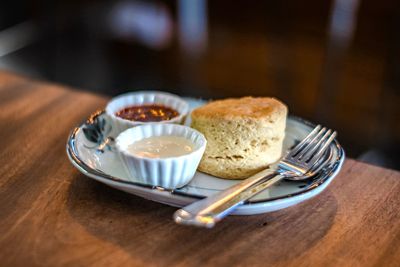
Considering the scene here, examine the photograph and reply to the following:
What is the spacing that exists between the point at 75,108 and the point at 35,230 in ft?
1.69

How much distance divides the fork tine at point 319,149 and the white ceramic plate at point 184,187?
2 centimetres

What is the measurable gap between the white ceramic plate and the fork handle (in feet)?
0.06

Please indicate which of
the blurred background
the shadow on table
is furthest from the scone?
the blurred background

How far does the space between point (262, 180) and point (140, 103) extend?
1.35 feet

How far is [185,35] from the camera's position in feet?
9.65

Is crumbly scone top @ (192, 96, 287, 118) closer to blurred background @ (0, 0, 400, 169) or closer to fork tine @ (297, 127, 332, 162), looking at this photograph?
fork tine @ (297, 127, 332, 162)

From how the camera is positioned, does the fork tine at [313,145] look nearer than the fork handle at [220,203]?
No

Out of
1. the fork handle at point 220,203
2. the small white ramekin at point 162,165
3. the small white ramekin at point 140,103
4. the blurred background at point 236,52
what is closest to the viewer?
the fork handle at point 220,203

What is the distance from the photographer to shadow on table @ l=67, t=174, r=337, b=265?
0.75 meters


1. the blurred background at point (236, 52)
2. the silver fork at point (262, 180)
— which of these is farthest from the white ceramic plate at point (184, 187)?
the blurred background at point (236, 52)

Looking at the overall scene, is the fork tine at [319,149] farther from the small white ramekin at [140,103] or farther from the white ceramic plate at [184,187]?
the small white ramekin at [140,103]

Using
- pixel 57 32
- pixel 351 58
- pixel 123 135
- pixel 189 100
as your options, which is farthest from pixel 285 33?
pixel 123 135

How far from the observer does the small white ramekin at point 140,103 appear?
1.07 m

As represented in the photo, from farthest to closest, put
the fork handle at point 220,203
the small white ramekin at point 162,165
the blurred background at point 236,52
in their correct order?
the blurred background at point 236,52 < the small white ramekin at point 162,165 < the fork handle at point 220,203
